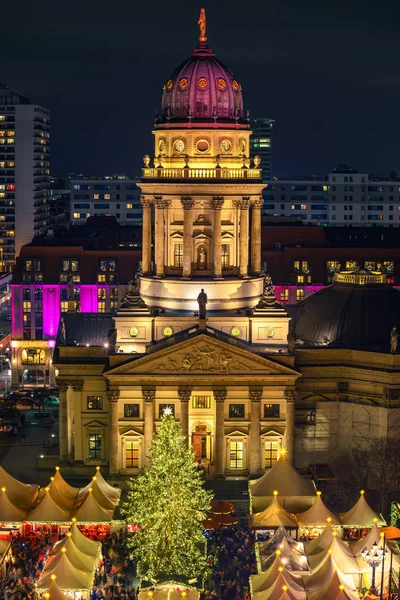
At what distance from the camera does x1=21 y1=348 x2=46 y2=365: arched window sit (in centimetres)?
16162

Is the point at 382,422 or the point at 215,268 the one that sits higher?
the point at 215,268

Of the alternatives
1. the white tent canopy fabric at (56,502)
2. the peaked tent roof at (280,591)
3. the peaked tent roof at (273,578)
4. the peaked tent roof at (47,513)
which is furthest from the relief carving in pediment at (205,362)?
the peaked tent roof at (280,591)

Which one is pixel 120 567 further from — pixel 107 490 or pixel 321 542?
pixel 321 542

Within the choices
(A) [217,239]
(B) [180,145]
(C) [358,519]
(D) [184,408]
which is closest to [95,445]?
(D) [184,408]

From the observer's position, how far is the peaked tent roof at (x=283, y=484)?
10006 cm

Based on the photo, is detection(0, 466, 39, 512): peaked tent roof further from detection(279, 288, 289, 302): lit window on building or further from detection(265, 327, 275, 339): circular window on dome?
detection(279, 288, 289, 302): lit window on building

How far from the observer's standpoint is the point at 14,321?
164 meters

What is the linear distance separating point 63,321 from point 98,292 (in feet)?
122

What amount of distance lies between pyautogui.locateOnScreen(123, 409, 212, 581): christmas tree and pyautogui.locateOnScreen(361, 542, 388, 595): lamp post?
10753 mm

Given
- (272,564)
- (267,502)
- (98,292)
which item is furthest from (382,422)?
(98,292)

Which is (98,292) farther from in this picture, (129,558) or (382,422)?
(129,558)

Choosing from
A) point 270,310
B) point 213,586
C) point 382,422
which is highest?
point 270,310

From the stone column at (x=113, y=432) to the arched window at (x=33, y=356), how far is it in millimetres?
49114

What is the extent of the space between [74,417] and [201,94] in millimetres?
29675
